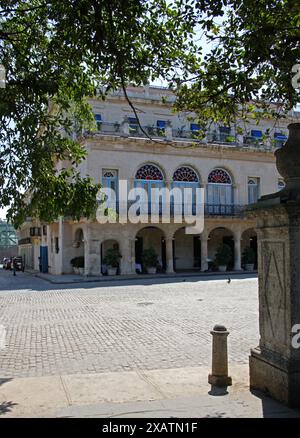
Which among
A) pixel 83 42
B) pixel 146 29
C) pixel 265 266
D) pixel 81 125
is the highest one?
pixel 146 29

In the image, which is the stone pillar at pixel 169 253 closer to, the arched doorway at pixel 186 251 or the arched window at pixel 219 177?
the arched doorway at pixel 186 251

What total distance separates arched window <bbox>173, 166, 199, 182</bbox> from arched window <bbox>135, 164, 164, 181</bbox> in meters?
1.27

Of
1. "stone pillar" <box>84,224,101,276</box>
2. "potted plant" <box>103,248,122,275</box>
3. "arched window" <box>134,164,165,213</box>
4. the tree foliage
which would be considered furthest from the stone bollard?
"arched window" <box>134,164,165,213</box>

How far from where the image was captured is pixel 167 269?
105 ft

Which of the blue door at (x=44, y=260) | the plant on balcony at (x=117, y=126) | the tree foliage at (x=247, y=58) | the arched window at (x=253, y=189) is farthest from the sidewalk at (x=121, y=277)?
the tree foliage at (x=247, y=58)

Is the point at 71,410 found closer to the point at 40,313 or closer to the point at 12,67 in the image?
the point at 12,67

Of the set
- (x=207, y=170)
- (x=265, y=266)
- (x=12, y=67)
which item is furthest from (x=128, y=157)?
(x=265, y=266)

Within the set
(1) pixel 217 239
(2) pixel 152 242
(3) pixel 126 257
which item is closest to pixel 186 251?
(1) pixel 217 239

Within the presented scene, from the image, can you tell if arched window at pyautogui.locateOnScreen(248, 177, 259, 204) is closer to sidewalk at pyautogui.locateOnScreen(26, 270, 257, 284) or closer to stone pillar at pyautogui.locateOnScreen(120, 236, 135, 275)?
sidewalk at pyautogui.locateOnScreen(26, 270, 257, 284)

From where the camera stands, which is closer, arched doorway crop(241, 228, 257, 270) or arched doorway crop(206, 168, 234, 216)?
arched doorway crop(206, 168, 234, 216)

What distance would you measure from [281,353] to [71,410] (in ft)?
8.11

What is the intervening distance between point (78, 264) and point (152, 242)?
20.2ft

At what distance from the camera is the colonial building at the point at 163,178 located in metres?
30.7

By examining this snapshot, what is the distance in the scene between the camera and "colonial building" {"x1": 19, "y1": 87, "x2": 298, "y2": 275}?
3066cm
